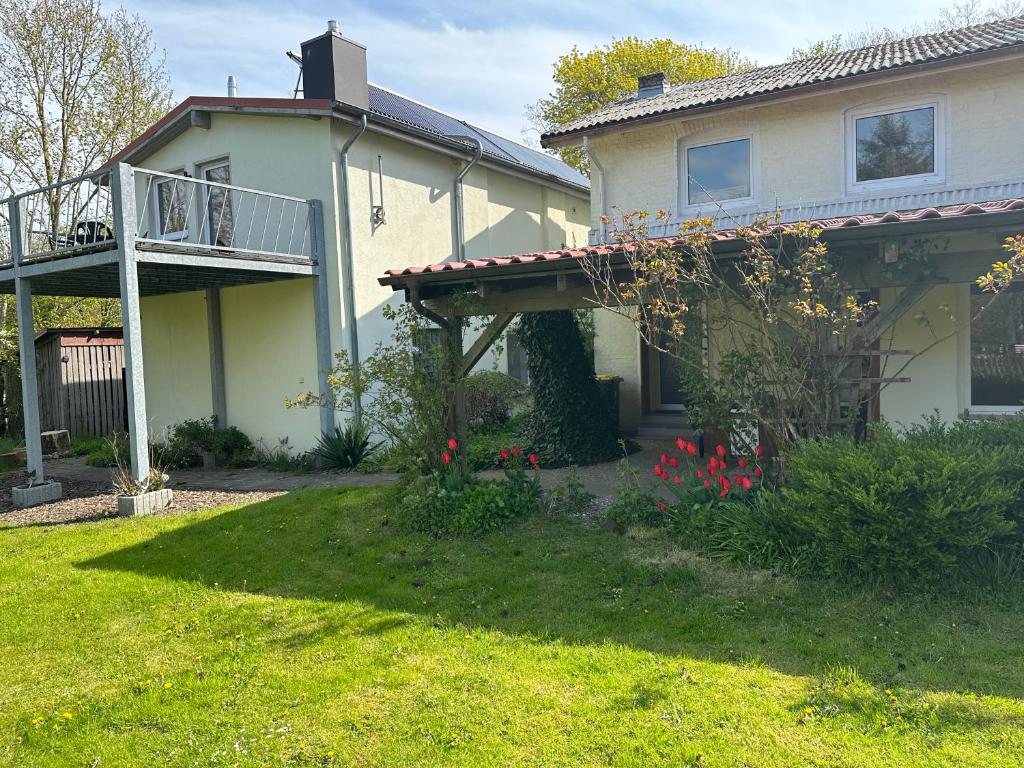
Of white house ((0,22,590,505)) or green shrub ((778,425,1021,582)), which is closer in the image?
green shrub ((778,425,1021,582))

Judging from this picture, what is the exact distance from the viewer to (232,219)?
40.2 feet

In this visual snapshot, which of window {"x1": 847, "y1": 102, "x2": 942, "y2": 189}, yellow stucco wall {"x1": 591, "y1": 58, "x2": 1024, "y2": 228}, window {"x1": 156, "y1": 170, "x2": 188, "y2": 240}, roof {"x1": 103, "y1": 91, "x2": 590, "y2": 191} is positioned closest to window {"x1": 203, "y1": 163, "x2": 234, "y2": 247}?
window {"x1": 156, "y1": 170, "x2": 188, "y2": 240}

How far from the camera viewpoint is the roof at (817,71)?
9.34 meters

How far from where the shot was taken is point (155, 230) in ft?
43.6

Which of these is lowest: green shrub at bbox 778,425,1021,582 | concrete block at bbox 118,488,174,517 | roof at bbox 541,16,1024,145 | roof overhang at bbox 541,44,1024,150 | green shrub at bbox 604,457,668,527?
concrete block at bbox 118,488,174,517

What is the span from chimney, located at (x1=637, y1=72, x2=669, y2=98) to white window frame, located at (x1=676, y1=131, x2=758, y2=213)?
356 cm

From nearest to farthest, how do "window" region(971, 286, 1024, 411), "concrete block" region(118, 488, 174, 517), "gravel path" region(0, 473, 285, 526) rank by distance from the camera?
"window" region(971, 286, 1024, 411) → "concrete block" region(118, 488, 174, 517) → "gravel path" region(0, 473, 285, 526)

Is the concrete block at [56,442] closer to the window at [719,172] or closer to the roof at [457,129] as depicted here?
the roof at [457,129]

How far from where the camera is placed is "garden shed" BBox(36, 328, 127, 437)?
614 inches

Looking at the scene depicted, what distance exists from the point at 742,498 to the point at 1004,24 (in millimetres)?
9013

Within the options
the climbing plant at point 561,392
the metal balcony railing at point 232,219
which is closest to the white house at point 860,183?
the climbing plant at point 561,392

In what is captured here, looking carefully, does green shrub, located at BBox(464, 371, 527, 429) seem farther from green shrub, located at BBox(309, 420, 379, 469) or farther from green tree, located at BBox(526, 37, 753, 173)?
green tree, located at BBox(526, 37, 753, 173)

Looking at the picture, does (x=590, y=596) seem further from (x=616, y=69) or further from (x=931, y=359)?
(x=616, y=69)

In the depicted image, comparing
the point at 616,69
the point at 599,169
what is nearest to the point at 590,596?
the point at 599,169
